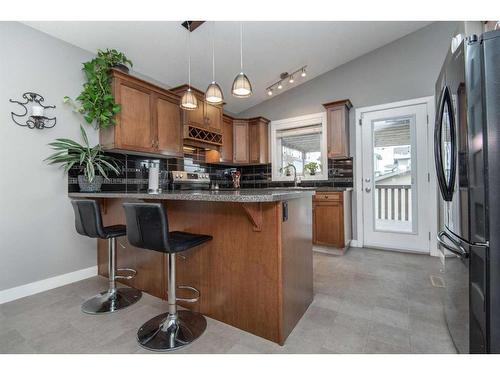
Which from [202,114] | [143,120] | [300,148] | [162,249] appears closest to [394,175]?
[300,148]

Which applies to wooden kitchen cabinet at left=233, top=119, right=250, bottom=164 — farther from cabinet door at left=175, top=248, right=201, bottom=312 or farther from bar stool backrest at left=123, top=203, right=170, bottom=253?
bar stool backrest at left=123, top=203, right=170, bottom=253

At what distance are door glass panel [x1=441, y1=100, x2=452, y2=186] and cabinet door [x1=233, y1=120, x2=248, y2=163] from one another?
3398 mm

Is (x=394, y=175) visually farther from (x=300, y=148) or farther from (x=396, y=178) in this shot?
(x=300, y=148)

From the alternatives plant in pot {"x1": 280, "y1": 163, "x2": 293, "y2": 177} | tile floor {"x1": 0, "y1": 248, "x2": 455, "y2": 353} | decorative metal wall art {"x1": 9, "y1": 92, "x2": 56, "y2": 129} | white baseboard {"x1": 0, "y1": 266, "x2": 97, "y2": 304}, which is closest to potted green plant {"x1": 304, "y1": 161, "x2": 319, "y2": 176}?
plant in pot {"x1": 280, "y1": 163, "x2": 293, "y2": 177}

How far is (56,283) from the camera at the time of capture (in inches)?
94.1

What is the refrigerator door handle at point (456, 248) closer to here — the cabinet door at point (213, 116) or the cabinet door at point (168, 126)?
the cabinet door at point (168, 126)

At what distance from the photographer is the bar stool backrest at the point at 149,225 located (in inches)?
Answer: 53.7

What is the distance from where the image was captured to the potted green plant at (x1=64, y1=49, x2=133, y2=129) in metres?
2.48

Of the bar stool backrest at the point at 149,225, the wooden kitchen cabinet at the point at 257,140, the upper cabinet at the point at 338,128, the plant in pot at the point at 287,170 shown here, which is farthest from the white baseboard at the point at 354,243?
the bar stool backrest at the point at 149,225

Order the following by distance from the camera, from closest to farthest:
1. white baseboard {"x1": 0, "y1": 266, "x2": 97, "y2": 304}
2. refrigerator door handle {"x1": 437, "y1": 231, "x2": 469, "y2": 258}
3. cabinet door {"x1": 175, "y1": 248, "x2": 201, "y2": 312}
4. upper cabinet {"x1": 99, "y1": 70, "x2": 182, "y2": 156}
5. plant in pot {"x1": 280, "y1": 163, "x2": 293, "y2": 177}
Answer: refrigerator door handle {"x1": 437, "y1": 231, "x2": 469, "y2": 258}, cabinet door {"x1": 175, "y1": 248, "x2": 201, "y2": 312}, white baseboard {"x1": 0, "y1": 266, "x2": 97, "y2": 304}, upper cabinet {"x1": 99, "y1": 70, "x2": 182, "y2": 156}, plant in pot {"x1": 280, "y1": 163, "x2": 293, "y2": 177}

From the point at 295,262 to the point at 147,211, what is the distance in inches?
41.8

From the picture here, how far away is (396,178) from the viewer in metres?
3.56
